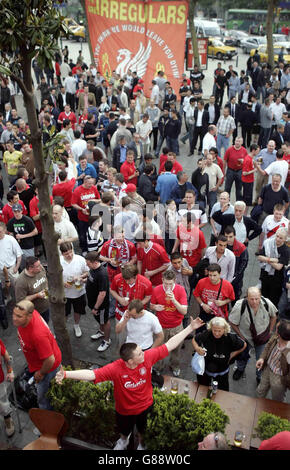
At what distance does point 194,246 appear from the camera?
7.25 m

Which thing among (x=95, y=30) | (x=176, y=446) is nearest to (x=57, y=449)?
(x=176, y=446)

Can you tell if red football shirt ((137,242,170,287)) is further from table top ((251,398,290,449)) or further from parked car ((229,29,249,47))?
parked car ((229,29,249,47))

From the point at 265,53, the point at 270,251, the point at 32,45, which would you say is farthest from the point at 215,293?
the point at 265,53

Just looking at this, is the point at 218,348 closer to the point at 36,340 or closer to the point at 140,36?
the point at 36,340

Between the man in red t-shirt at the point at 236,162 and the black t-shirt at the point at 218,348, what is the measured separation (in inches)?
242

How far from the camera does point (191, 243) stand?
7.25 meters

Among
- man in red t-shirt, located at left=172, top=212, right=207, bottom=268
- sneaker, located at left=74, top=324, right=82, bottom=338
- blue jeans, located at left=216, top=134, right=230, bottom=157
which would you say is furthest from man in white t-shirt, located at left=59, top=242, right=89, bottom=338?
blue jeans, located at left=216, top=134, right=230, bottom=157

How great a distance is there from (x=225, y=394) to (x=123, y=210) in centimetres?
386

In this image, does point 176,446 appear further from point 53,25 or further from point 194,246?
point 53,25

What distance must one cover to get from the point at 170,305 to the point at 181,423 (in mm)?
1841

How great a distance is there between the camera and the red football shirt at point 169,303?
6055 millimetres

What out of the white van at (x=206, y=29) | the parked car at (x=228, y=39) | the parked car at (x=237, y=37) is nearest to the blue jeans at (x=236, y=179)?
the white van at (x=206, y=29)

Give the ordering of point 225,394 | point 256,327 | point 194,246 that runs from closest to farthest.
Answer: point 225,394 < point 256,327 < point 194,246

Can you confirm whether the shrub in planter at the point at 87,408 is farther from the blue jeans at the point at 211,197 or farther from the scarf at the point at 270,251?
the blue jeans at the point at 211,197
